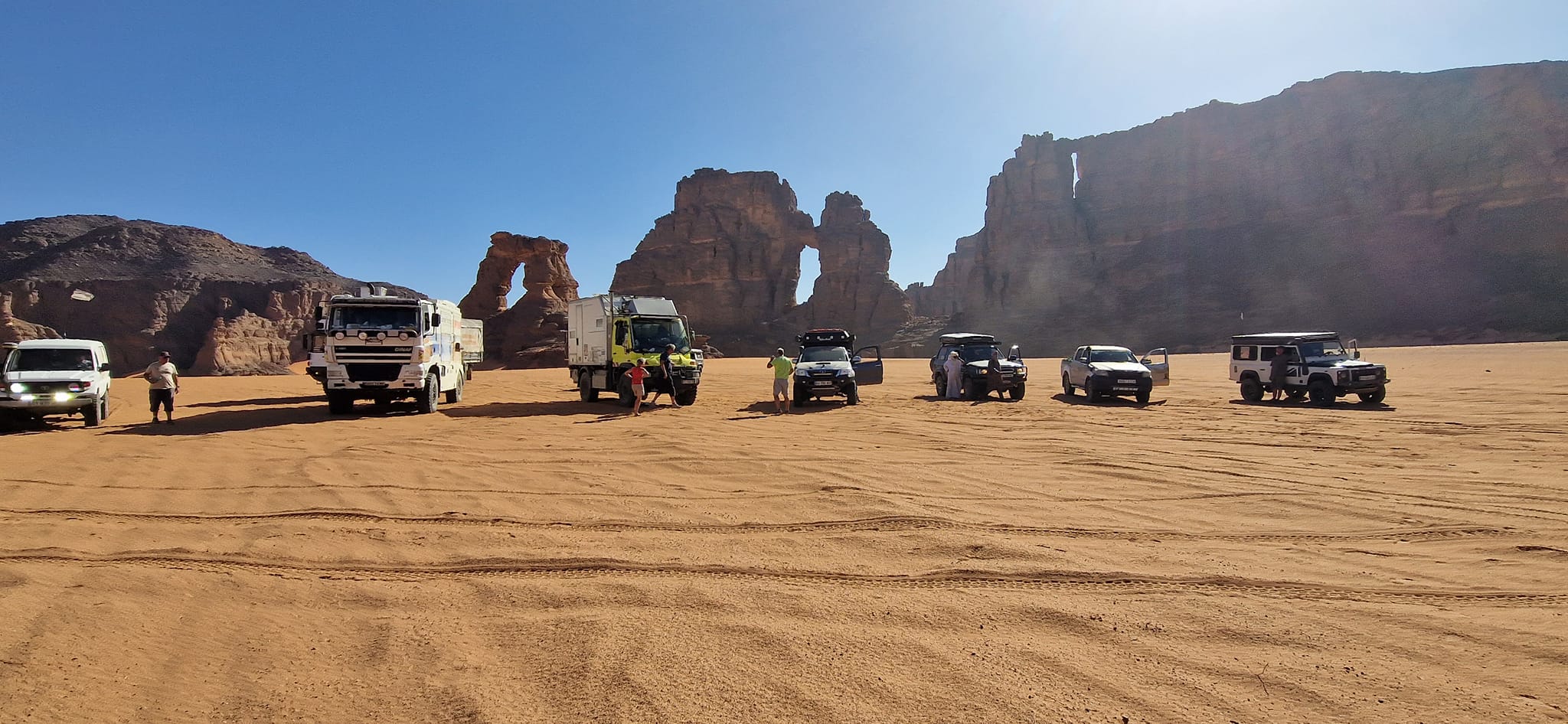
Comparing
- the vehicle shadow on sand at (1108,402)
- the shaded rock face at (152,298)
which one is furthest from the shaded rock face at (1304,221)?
the shaded rock face at (152,298)

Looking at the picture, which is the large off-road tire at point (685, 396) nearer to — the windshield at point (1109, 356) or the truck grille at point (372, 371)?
the truck grille at point (372, 371)

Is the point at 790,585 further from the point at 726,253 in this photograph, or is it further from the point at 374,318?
the point at 726,253

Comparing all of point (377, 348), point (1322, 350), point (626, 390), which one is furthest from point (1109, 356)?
point (377, 348)

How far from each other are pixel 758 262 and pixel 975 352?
8165cm

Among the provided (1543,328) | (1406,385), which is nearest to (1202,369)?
(1406,385)

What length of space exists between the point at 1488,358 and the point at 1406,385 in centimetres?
1645

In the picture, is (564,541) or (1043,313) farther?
(1043,313)

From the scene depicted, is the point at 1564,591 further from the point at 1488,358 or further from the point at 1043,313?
the point at 1043,313

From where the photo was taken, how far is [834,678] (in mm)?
3133

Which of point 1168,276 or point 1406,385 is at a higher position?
point 1168,276

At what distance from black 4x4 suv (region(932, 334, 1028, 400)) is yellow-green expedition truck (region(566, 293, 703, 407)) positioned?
7.90 metres

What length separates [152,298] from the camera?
5769 centimetres

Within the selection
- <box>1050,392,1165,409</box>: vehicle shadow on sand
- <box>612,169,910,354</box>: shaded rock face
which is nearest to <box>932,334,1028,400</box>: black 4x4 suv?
<box>1050,392,1165,409</box>: vehicle shadow on sand

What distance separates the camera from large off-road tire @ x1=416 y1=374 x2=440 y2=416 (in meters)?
16.4
